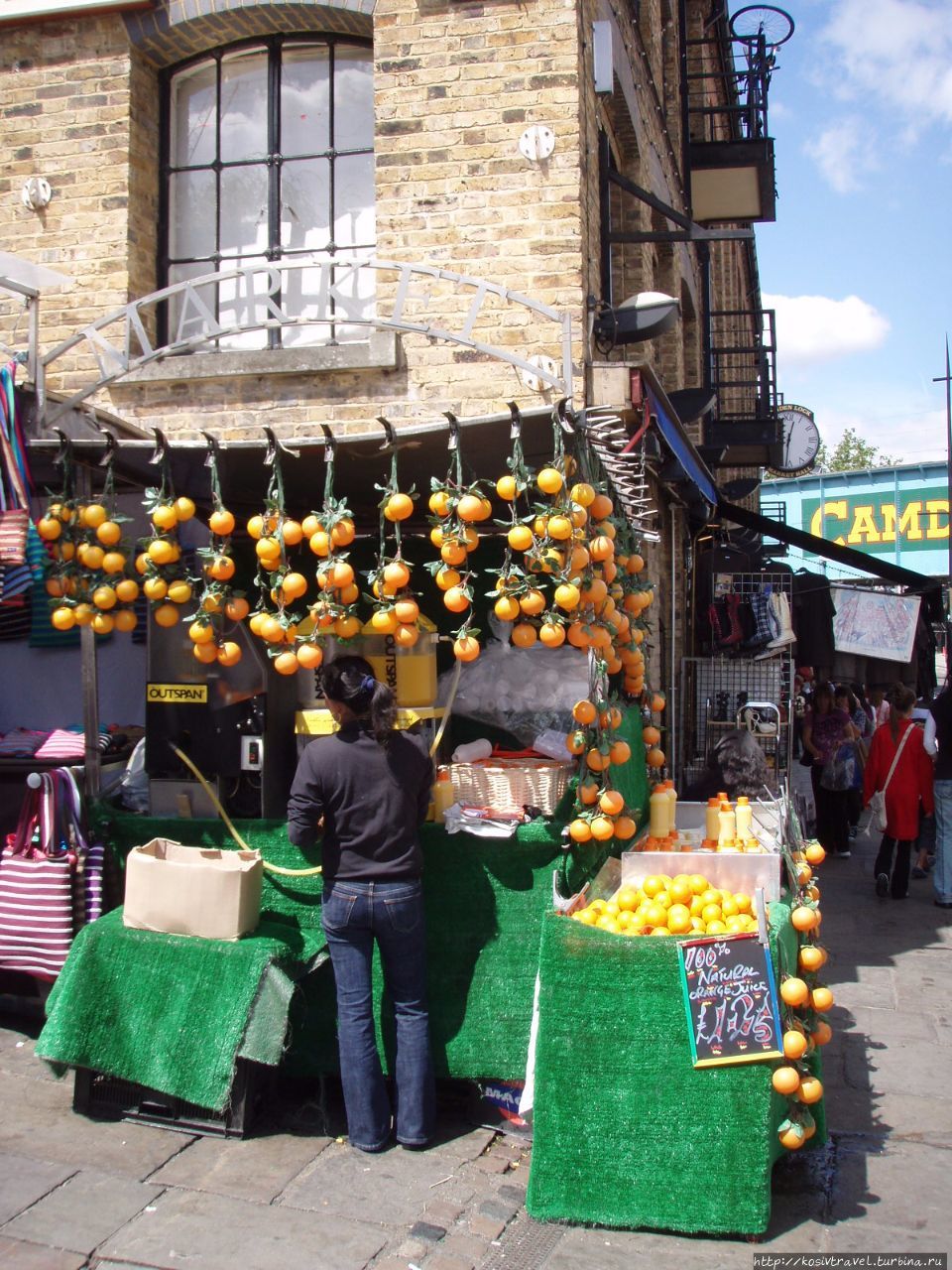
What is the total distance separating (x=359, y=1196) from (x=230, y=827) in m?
1.62

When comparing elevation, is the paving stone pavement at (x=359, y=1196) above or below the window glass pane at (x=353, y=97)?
below

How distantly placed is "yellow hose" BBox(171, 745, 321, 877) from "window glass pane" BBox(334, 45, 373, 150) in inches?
180

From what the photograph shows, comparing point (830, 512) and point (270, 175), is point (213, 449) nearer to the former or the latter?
point (270, 175)

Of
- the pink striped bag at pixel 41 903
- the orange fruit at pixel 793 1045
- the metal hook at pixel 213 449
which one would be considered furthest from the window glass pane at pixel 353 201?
the orange fruit at pixel 793 1045

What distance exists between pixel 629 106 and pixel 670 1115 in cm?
755

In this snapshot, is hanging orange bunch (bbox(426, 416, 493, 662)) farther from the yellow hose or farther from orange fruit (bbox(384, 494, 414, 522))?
the yellow hose

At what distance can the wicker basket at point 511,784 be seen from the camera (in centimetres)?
482

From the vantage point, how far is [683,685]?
10.3m

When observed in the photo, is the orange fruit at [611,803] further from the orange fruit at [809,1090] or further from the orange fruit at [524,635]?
the orange fruit at [809,1090]

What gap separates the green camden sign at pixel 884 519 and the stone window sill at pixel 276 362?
115 ft

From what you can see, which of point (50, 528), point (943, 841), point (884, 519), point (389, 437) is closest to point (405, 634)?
point (389, 437)

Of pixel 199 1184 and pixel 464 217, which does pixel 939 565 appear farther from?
pixel 199 1184

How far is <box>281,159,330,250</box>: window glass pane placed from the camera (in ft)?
24.3

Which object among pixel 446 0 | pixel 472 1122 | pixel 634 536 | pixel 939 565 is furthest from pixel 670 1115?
pixel 939 565
